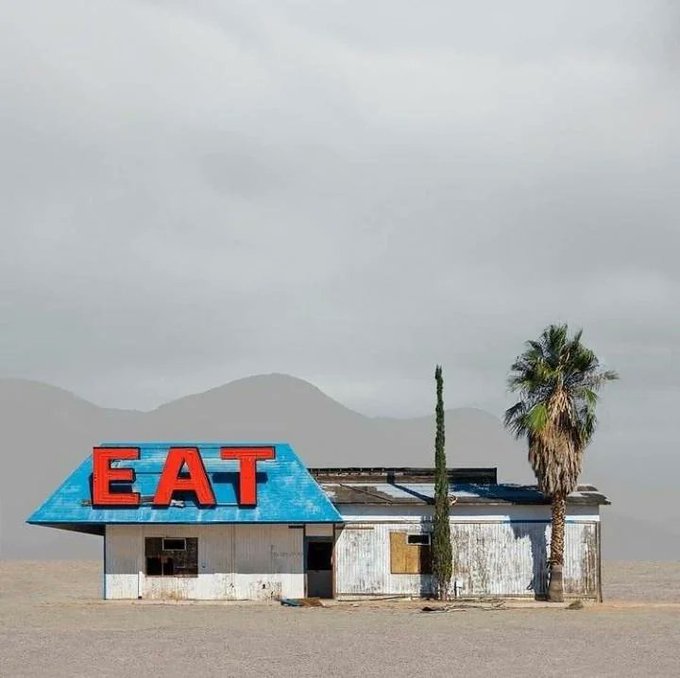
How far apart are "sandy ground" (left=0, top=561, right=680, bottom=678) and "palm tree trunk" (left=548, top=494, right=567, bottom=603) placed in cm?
231

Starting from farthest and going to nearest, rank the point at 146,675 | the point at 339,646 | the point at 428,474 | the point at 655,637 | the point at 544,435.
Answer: the point at 428,474
the point at 544,435
the point at 655,637
the point at 339,646
the point at 146,675

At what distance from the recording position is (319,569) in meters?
51.1

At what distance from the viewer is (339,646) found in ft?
106

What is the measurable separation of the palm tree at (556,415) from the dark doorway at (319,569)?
9218 millimetres

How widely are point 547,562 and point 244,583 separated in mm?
12340

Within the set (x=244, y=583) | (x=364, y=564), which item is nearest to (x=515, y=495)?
(x=364, y=564)

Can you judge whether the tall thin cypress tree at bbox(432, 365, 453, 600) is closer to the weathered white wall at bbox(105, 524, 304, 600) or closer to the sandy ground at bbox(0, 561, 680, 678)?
the sandy ground at bbox(0, 561, 680, 678)

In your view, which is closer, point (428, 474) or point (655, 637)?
point (655, 637)

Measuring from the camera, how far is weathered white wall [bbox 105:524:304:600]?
160 feet

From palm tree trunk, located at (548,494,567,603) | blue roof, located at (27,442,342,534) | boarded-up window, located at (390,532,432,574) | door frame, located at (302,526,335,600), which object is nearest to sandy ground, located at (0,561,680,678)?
Answer: palm tree trunk, located at (548,494,567,603)

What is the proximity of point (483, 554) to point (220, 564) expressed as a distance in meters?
10.8

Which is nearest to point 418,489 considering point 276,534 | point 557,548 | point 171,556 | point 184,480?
point 276,534

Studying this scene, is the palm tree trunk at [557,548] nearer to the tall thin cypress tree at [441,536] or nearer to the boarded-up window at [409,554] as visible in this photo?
the tall thin cypress tree at [441,536]

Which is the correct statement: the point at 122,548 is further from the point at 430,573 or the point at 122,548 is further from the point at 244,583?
the point at 430,573
